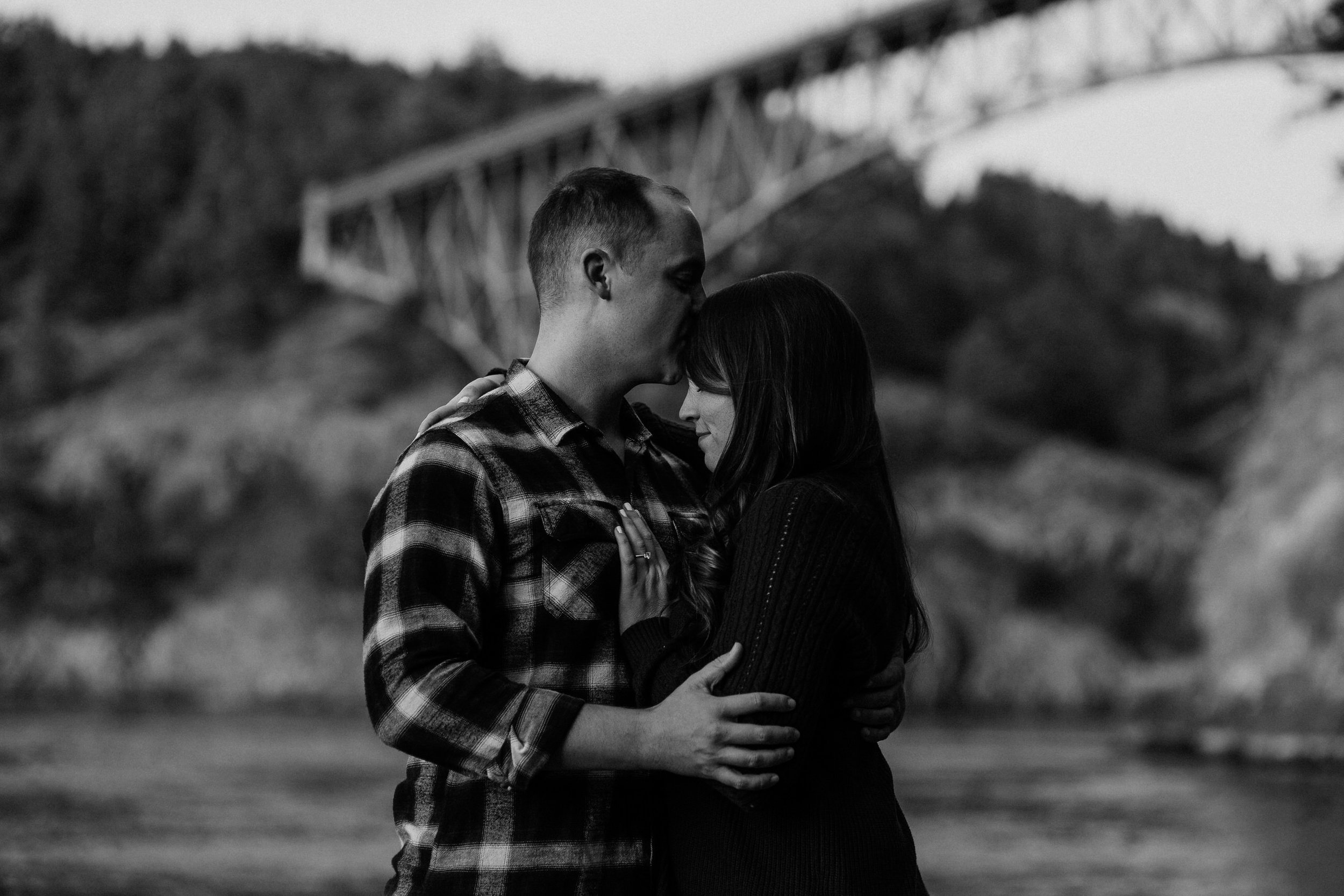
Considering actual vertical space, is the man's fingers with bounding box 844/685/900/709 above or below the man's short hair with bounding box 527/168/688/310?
below

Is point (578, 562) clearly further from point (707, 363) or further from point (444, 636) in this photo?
point (707, 363)

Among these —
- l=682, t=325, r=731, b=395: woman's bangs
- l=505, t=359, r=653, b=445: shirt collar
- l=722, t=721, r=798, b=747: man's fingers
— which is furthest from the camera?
l=505, t=359, r=653, b=445: shirt collar

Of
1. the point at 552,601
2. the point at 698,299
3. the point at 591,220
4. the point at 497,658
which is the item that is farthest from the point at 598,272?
the point at 497,658

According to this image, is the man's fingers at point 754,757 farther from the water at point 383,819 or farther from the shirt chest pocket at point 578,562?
the water at point 383,819

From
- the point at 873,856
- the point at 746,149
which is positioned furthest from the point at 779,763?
the point at 746,149

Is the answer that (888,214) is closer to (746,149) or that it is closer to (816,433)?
(746,149)

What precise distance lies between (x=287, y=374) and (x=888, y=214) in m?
37.3

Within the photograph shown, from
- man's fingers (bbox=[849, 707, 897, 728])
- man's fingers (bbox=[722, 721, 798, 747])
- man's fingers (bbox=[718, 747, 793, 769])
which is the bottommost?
man's fingers (bbox=[718, 747, 793, 769])

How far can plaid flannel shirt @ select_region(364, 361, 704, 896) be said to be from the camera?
3.11 m

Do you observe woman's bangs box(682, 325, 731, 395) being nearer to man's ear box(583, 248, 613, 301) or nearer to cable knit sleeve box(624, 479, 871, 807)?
man's ear box(583, 248, 613, 301)

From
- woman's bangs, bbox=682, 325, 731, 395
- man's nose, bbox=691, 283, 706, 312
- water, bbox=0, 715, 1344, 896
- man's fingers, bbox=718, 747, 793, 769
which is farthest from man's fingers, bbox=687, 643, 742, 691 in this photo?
water, bbox=0, 715, 1344, 896

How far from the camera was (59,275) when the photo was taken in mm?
59594

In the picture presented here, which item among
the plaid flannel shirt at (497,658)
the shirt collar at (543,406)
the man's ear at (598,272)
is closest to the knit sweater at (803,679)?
the plaid flannel shirt at (497,658)

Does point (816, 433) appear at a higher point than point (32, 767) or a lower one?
lower
